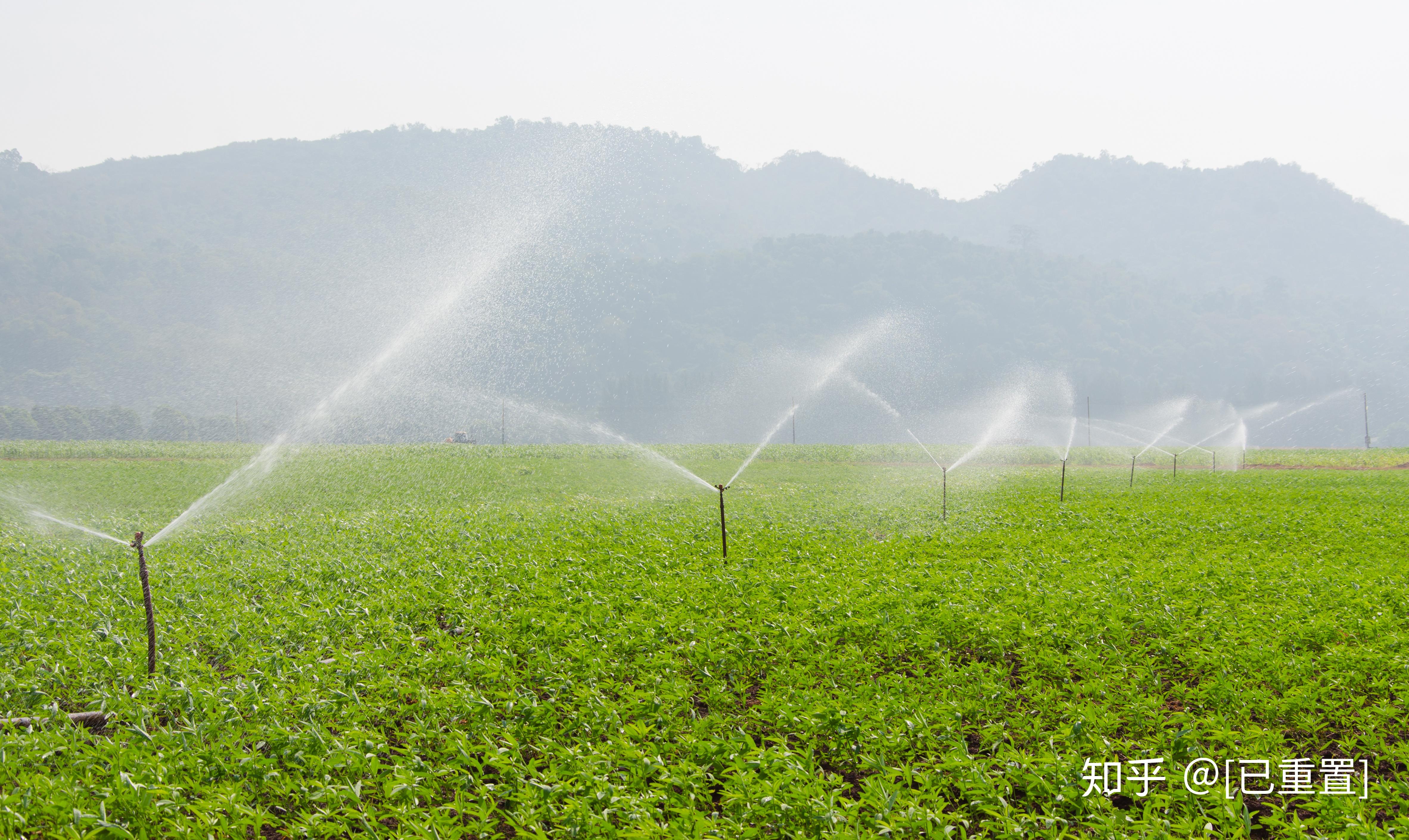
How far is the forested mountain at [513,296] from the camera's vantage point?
133 m

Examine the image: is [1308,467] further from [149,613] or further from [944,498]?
[149,613]

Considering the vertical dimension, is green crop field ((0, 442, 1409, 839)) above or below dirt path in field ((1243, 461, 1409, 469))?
above

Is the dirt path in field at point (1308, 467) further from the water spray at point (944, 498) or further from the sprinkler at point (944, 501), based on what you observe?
the sprinkler at point (944, 501)

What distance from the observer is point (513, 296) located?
529 feet

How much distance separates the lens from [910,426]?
453 ft

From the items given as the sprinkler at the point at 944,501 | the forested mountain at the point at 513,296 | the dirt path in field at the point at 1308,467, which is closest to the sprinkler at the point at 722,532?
the sprinkler at the point at 944,501

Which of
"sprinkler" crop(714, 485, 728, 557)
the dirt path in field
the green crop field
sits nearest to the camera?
the green crop field

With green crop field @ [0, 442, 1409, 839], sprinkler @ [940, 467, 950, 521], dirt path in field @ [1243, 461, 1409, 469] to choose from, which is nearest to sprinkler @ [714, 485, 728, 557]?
green crop field @ [0, 442, 1409, 839]

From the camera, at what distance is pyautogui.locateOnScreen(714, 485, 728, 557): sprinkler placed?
40.7ft

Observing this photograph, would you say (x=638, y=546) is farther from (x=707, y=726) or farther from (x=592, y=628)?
(x=707, y=726)

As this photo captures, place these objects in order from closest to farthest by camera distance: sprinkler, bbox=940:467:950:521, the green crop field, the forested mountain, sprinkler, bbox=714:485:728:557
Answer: the green crop field → sprinkler, bbox=714:485:728:557 → sprinkler, bbox=940:467:950:521 → the forested mountain

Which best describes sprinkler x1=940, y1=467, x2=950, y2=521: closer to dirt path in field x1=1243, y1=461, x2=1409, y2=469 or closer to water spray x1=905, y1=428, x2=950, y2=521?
water spray x1=905, y1=428, x2=950, y2=521

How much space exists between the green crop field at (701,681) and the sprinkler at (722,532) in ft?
0.99

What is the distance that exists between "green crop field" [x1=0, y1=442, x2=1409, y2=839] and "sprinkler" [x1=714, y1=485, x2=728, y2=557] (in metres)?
0.30
